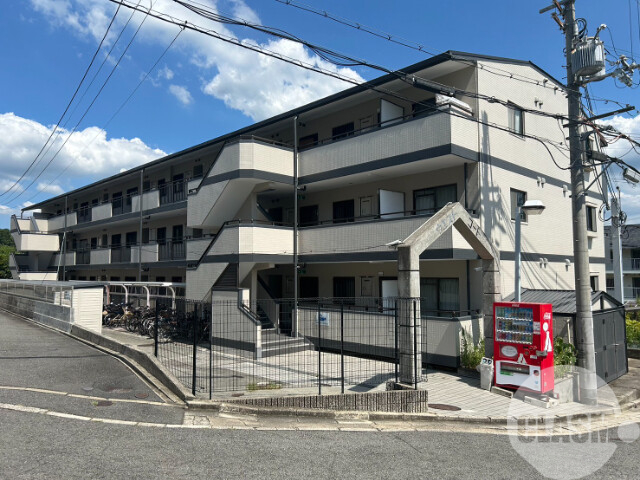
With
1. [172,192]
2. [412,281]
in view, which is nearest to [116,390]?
[412,281]

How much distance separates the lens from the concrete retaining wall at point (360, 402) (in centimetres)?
768

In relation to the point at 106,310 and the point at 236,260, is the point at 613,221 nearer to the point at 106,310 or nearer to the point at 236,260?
the point at 236,260

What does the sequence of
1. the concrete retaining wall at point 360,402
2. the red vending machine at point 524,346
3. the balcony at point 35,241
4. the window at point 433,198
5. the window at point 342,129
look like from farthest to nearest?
the balcony at point 35,241 < the window at point 342,129 < the window at point 433,198 < the red vending machine at point 524,346 < the concrete retaining wall at point 360,402

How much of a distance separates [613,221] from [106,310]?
21.9 metres

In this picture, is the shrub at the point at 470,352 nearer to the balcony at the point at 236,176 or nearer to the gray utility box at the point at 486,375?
the gray utility box at the point at 486,375

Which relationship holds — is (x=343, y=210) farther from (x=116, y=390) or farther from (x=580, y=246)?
(x=116, y=390)

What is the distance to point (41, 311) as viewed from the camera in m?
18.0

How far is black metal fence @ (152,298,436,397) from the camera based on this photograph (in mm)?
9300

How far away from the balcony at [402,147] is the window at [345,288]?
12.8 ft

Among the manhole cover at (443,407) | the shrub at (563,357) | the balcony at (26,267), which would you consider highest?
the balcony at (26,267)

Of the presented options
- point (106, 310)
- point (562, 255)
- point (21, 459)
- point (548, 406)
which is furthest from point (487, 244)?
point (106, 310)

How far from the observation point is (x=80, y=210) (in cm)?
3081

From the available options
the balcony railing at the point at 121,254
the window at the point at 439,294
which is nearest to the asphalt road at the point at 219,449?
the window at the point at 439,294

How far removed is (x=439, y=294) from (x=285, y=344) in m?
5.17
